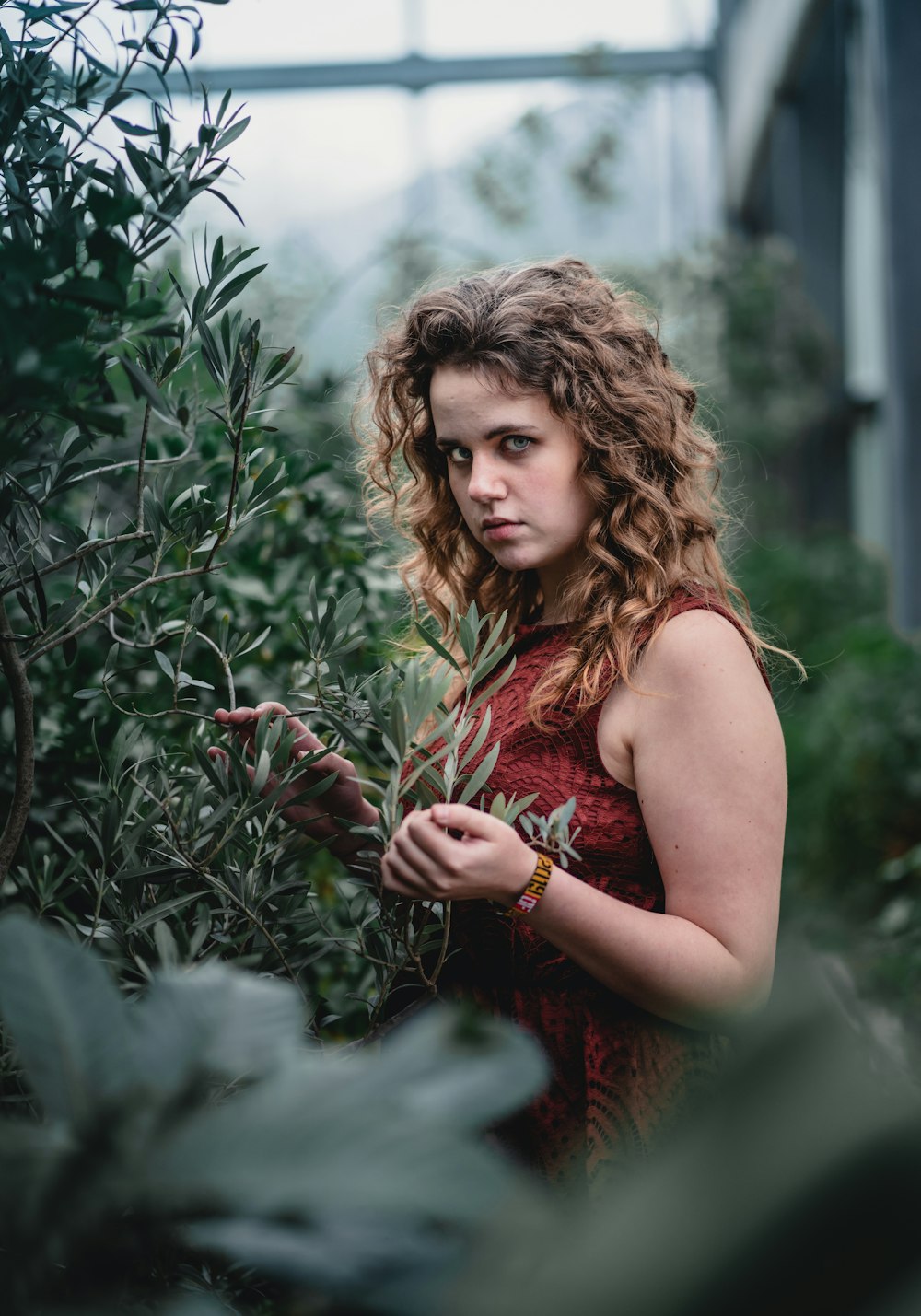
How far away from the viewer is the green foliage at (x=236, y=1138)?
→ 0.39m

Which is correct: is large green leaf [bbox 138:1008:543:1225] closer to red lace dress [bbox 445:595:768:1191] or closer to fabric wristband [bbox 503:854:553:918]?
fabric wristband [bbox 503:854:553:918]

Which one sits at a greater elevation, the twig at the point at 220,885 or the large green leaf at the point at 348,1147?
the large green leaf at the point at 348,1147

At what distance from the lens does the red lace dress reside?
1536 mm

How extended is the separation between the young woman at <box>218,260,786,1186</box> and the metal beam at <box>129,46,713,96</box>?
49.1ft

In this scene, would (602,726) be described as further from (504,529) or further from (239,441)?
(239,441)

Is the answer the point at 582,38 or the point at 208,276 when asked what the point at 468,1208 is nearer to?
the point at 208,276

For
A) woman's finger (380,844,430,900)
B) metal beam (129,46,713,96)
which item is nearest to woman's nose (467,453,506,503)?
woman's finger (380,844,430,900)

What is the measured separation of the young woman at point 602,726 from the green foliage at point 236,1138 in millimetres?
701

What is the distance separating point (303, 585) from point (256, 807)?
3.92 feet

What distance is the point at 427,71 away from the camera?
618 inches

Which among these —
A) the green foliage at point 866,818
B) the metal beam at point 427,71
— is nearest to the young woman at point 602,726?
the green foliage at point 866,818

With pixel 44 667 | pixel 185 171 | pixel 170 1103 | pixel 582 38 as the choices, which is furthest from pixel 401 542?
pixel 582 38

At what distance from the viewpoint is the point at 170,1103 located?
41cm

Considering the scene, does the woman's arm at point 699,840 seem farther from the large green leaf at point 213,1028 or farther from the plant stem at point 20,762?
the large green leaf at point 213,1028
